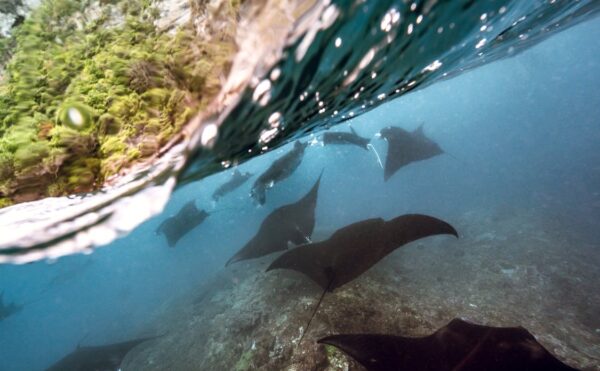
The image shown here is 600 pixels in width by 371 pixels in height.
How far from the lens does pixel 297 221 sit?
424 inches

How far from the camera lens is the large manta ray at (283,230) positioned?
32.3ft

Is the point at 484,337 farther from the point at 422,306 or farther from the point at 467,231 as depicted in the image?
the point at 467,231

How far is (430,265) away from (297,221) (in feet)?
20.6

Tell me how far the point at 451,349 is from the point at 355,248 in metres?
3.01

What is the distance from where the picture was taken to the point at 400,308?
6.75 metres

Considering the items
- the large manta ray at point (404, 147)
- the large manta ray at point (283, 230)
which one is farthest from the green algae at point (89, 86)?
the large manta ray at point (404, 147)

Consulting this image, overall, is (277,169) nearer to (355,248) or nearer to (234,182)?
(234,182)

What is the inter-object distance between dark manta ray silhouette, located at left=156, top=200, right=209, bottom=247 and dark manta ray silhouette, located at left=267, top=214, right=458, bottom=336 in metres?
11.0

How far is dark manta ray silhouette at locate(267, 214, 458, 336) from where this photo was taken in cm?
593

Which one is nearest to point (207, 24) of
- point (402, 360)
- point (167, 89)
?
point (167, 89)

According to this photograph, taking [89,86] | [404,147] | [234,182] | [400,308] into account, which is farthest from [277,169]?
[89,86]

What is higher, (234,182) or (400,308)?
(234,182)

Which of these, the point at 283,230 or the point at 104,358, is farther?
the point at 283,230

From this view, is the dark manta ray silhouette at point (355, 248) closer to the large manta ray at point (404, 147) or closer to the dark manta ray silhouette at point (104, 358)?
the dark manta ray silhouette at point (104, 358)
